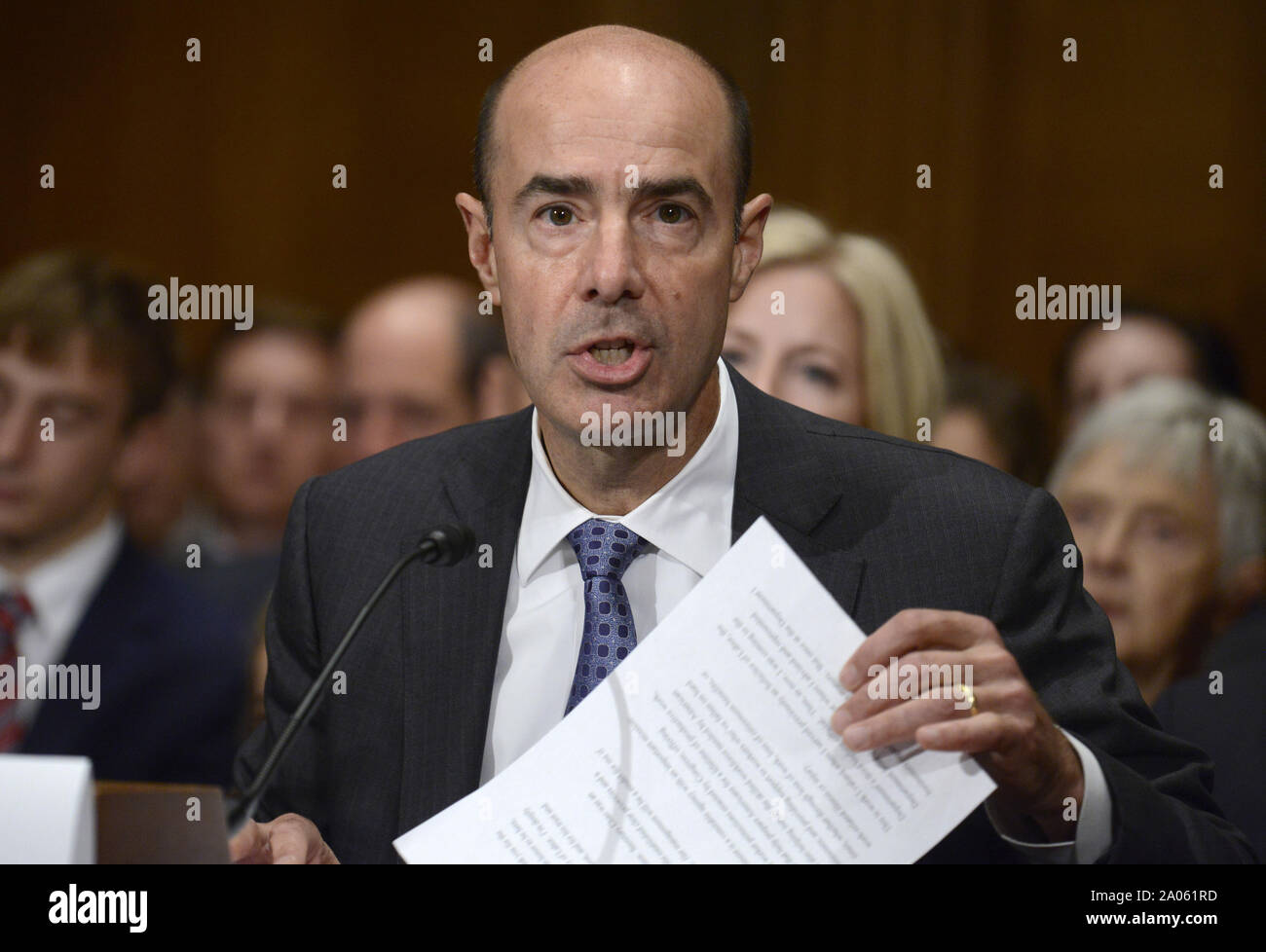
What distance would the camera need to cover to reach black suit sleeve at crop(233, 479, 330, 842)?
172 cm

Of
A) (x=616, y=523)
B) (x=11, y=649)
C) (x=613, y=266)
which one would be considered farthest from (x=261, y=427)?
(x=613, y=266)

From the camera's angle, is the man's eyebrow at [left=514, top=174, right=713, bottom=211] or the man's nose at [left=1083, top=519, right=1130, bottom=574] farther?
the man's nose at [left=1083, top=519, right=1130, bottom=574]

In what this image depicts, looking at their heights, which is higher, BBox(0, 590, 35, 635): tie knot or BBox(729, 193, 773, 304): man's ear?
BBox(729, 193, 773, 304): man's ear

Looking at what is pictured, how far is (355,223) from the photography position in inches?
174

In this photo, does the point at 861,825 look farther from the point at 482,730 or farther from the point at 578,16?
the point at 578,16

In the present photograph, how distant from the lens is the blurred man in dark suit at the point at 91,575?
10.0 feet

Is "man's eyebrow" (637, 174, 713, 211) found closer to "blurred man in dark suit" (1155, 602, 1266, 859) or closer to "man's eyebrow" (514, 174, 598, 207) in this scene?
"man's eyebrow" (514, 174, 598, 207)

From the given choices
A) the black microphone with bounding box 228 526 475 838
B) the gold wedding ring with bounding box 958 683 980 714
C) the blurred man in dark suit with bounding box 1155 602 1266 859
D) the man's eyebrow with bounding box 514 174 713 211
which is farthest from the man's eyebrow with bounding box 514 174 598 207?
the blurred man in dark suit with bounding box 1155 602 1266 859

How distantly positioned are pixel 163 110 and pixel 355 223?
0.69m

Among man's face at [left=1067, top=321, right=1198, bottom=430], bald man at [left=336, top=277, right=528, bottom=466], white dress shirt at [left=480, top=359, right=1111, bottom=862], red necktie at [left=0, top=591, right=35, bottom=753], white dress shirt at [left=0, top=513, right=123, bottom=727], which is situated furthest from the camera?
bald man at [left=336, top=277, right=528, bottom=466]

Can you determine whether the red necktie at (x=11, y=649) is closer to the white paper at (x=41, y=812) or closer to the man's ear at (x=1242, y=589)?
the white paper at (x=41, y=812)

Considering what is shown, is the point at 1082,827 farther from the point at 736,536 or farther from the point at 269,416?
the point at 269,416

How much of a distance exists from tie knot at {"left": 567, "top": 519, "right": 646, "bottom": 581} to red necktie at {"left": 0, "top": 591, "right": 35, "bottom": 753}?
1.89 metres
